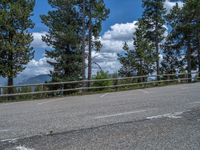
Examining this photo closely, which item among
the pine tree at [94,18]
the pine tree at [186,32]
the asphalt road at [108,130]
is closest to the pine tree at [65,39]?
the pine tree at [94,18]

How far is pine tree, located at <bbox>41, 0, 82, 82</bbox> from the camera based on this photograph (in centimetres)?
4044

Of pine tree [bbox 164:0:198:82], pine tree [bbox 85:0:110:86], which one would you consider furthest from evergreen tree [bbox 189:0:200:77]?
pine tree [bbox 85:0:110:86]

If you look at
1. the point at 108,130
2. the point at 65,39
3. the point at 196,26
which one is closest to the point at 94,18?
the point at 65,39

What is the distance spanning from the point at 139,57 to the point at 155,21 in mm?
5474

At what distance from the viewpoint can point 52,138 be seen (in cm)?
829

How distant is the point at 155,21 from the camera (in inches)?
1946

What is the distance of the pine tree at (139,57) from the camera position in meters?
47.3

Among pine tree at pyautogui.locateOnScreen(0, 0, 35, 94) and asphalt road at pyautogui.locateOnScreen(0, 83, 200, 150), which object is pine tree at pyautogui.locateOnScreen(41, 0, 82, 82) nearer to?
pine tree at pyautogui.locateOnScreen(0, 0, 35, 94)

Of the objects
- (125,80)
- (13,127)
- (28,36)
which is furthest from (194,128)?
(28,36)

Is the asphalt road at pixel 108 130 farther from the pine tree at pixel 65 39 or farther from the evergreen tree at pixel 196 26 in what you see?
the evergreen tree at pixel 196 26

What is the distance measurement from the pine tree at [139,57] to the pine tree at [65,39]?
855cm

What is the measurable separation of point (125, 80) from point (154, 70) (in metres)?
19.7

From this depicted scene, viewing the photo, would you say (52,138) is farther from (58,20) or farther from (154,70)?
(154,70)

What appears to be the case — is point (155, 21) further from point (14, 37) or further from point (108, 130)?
point (108, 130)
